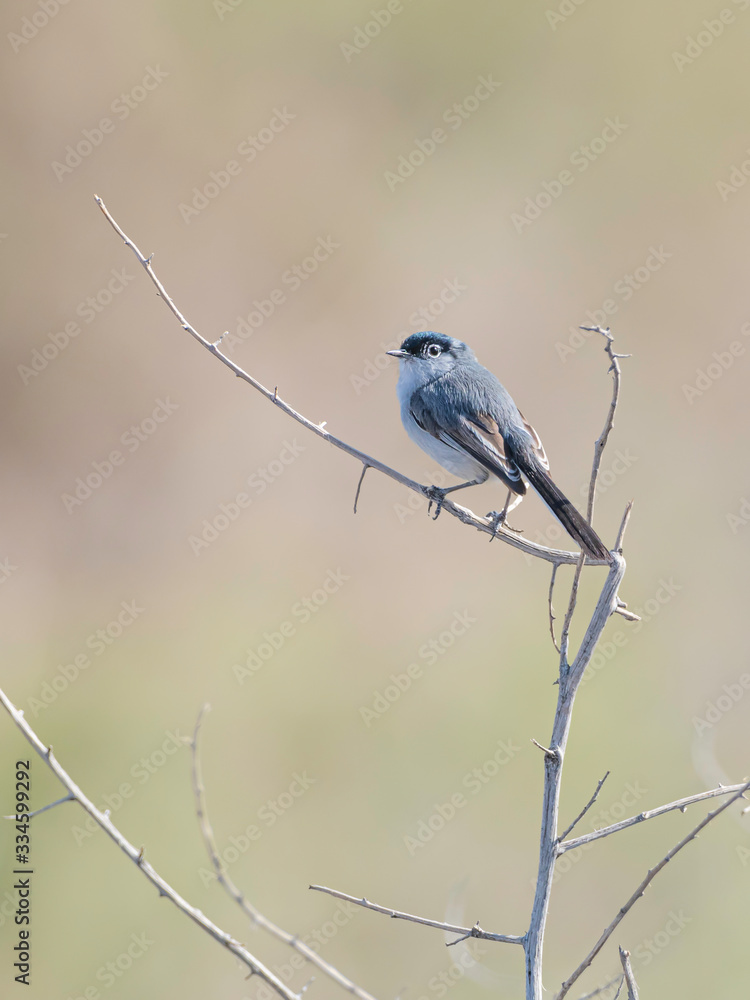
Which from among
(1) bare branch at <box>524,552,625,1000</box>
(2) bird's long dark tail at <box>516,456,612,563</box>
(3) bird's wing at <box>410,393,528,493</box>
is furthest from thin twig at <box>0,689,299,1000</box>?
(3) bird's wing at <box>410,393,528,493</box>

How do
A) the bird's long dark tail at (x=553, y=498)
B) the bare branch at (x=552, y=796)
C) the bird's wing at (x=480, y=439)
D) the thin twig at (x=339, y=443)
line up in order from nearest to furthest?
the bare branch at (x=552, y=796) < the thin twig at (x=339, y=443) < the bird's long dark tail at (x=553, y=498) < the bird's wing at (x=480, y=439)

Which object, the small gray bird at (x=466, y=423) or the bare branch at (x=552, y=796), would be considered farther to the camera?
the small gray bird at (x=466, y=423)

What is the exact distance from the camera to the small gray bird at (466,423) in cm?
381

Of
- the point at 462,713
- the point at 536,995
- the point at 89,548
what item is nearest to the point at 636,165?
the point at 462,713

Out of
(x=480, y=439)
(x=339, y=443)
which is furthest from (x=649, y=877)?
(x=480, y=439)

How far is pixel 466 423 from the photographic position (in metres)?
3.91

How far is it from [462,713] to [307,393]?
3.85m

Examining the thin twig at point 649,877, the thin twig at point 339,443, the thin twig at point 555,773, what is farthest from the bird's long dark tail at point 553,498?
the thin twig at point 649,877

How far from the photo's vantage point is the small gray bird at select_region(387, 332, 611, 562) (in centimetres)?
381

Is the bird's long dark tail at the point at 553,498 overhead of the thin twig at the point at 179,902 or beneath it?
overhead

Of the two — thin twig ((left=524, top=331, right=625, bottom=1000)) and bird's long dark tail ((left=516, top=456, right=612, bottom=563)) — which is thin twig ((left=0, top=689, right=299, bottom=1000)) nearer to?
thin twig ((left=524, top=331, right=625, bottom=1000))

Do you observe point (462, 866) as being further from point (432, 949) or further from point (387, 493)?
point (387, 493)

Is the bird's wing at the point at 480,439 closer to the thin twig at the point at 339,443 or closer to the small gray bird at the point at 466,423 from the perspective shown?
the small gray bird at the point at 466,423

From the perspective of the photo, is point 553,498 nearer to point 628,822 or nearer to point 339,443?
point 339,443
